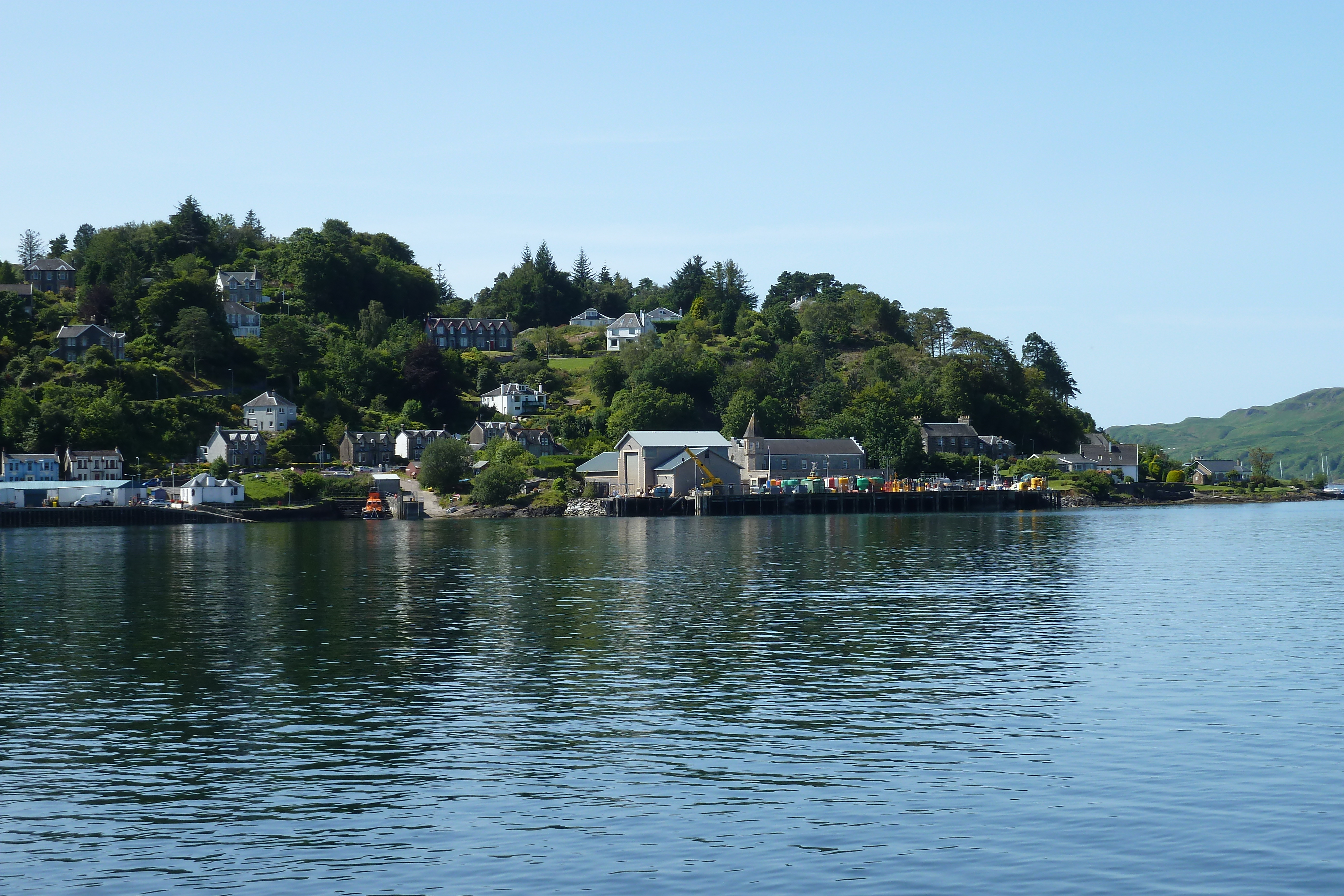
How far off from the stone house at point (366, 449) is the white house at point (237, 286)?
160ft

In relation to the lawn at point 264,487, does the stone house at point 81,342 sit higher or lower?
higher

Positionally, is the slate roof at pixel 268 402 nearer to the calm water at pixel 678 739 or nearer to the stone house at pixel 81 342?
the stone house at pixel 81 342

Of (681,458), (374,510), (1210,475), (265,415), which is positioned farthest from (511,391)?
(1210,475)

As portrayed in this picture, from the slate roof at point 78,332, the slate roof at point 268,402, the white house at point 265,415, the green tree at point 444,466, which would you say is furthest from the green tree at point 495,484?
the slate roof at point 78,332

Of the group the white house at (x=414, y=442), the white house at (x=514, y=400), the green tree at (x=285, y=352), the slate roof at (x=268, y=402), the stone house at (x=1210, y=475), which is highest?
the green tree at (x=285, y=352)

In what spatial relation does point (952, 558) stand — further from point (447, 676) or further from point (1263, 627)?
point (447, 676)

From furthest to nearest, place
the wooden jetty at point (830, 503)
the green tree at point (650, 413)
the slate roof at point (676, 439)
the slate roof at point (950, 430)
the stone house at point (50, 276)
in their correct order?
the stone house at point (50, 276), the slate roof at point (950, 430), the green tree at point (650, 413), the slate roof at point (676, 439), the wooden jetty at point (830, 503)

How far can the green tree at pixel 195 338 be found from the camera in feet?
542

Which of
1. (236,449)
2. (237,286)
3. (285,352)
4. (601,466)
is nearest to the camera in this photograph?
(236,449)

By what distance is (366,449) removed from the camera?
15600 cm


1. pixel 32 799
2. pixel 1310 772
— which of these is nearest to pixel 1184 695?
pixel 1310 772

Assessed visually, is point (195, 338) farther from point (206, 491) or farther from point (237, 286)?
point (206, 491)

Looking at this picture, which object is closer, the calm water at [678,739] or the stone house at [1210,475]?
the calm water at [678,739]

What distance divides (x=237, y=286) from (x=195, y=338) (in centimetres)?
A: 3338
